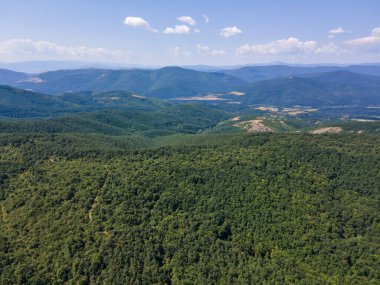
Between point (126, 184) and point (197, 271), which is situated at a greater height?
point (126, 184)

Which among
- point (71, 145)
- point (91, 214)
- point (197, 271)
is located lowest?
point (197, 271)

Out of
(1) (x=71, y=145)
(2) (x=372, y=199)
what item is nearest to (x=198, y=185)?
(2) (x=372, y=199)

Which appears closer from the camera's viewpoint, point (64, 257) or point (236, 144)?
point (64, 257)

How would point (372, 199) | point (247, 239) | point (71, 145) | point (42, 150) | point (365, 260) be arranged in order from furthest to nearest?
point (71, 145)
point (42, 150)
point (372, 199)
point (247, 239)
point (365, 260)

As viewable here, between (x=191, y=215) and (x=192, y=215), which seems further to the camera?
(x=192, y=215)

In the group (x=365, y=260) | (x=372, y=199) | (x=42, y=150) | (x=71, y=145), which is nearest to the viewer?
(x=365, y=260)

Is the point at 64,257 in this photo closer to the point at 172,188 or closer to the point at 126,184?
the point at 126,184

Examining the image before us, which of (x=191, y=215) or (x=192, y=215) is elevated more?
(x=191, y=215)
